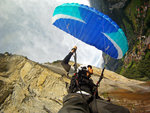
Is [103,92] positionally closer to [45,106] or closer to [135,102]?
[135,102]

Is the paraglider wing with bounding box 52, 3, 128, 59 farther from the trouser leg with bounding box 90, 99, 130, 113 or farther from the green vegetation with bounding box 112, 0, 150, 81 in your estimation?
the green vegetation with bounding box 112, 0, 150, 81

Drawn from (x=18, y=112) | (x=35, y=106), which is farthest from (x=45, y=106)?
(x=18, y=112)

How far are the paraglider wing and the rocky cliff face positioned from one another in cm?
373

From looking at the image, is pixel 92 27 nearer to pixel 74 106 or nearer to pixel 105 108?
pixel 105 108

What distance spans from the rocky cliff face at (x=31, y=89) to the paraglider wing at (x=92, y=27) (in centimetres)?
373

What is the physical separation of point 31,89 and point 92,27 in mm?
6417

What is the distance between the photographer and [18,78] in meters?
8.53

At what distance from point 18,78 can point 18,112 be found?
10.0ft

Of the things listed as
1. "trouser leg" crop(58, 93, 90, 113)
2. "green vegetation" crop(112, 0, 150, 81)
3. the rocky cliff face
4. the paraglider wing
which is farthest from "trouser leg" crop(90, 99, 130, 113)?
"green vegetation" crop(112, 0, 150, 81)

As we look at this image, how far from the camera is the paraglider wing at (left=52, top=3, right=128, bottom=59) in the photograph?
5113 mm

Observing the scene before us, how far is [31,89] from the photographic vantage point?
7492mm

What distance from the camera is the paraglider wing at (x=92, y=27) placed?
5.11 meters

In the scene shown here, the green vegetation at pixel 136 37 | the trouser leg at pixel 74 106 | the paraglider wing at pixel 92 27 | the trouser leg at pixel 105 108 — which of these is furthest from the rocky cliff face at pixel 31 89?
the green vegetation at pixel 136 37

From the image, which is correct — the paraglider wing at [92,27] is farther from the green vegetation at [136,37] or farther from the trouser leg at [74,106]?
the green vegetation at [136,37]
